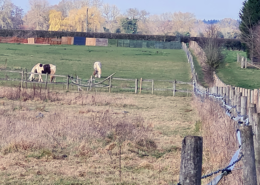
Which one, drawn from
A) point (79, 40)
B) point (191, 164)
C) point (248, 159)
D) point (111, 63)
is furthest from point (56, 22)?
point (191, 164)

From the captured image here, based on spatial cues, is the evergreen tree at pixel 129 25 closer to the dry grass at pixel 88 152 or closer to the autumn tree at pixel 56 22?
the autumn tree at pixel 56 22

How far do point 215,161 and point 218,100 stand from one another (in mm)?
3784

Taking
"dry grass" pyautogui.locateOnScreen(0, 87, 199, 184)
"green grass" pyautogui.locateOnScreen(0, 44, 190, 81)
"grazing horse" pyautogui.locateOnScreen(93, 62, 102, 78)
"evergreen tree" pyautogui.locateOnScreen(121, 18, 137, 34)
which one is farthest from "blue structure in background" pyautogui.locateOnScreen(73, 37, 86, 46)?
"dry grass" pyautogui.locateOnScreen(0, 87, 199, 184)

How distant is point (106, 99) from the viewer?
757 inches

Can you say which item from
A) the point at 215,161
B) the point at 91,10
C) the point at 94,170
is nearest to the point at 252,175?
the point at 215,161

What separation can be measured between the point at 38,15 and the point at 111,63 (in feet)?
346

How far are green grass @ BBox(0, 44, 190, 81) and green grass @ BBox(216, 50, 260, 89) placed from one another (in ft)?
10.3

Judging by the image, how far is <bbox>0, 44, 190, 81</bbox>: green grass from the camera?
1460 inches

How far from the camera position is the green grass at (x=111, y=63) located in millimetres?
37094

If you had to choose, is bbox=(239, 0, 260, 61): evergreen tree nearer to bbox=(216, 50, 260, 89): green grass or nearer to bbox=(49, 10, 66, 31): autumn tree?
bbox=(216, 50, 260, 89): green grass

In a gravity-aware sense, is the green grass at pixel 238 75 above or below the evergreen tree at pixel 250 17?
below

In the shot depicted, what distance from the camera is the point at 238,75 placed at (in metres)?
38.7

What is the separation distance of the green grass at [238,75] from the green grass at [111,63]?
3147 millimetres

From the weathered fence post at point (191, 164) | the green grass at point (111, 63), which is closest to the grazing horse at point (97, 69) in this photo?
the green grass at point (111, 63)
